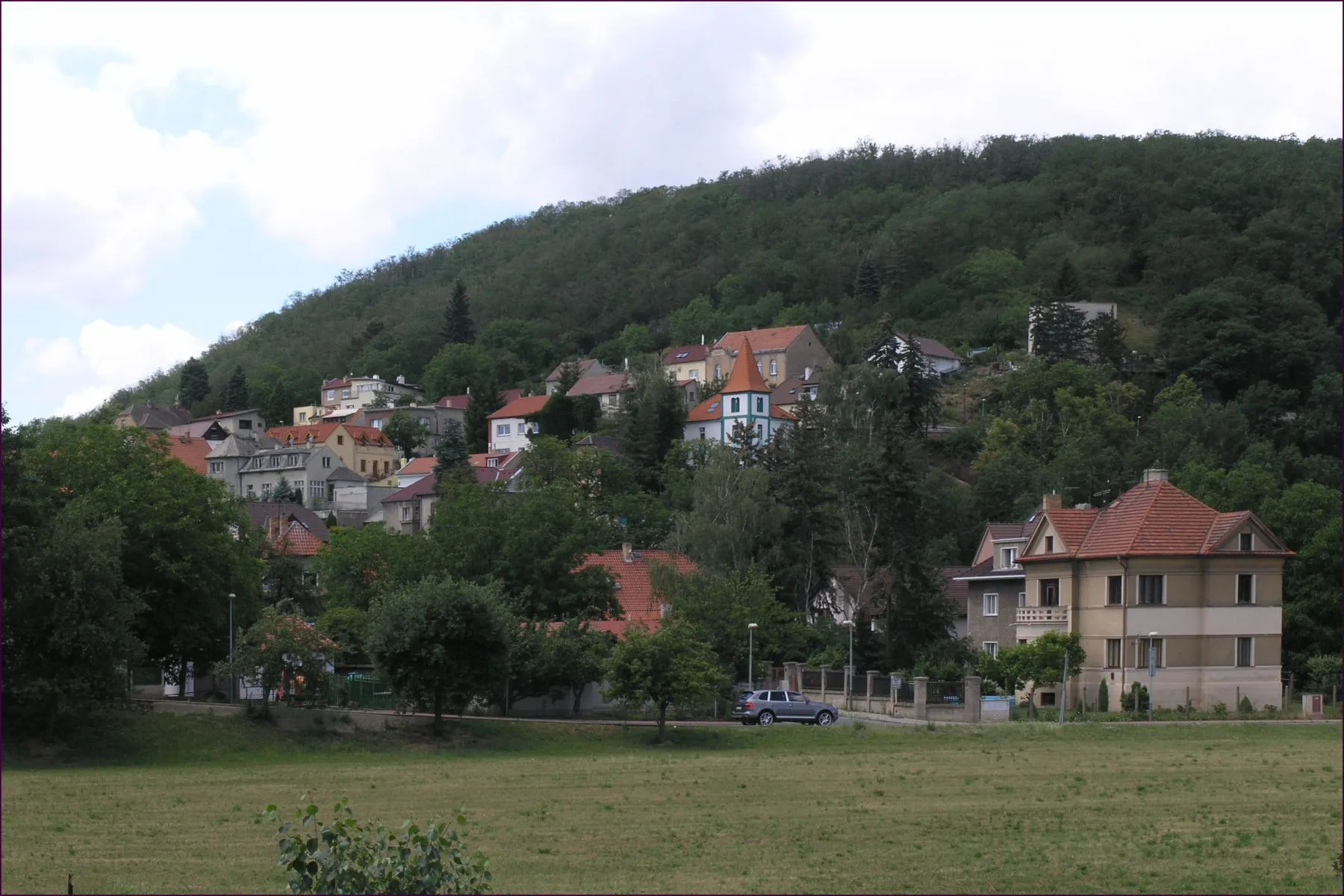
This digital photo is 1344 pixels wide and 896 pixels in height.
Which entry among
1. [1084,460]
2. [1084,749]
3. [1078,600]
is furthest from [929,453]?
[1084,749]

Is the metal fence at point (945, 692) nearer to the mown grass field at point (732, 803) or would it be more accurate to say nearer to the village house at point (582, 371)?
the mown grass field at point (732, 803)

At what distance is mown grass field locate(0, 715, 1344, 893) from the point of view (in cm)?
2259

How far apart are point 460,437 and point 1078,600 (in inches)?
3734

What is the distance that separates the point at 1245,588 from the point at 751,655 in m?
18.7

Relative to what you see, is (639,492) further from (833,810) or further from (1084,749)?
(833,810)

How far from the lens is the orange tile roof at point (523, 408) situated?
15675cm

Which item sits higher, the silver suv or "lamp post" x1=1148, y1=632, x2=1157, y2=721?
"lamp post" x1=1148, y1=632, x2=1157, y2=721

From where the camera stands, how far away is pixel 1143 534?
2276 inches

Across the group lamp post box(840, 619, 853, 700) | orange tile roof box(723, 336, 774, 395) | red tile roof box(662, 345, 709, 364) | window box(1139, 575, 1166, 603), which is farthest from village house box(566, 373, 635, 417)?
window box(1139, 575, 1166, 603)

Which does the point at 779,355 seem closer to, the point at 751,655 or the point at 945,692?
the point at 751,655

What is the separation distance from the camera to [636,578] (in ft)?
246

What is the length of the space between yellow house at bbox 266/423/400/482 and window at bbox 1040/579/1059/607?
334 ft

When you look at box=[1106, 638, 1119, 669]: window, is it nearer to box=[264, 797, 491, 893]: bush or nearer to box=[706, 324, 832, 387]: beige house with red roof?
box=[264, 797, 491, 893]: bush

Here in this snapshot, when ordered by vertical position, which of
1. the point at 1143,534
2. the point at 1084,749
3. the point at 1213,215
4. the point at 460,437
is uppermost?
the point at 1213,215
